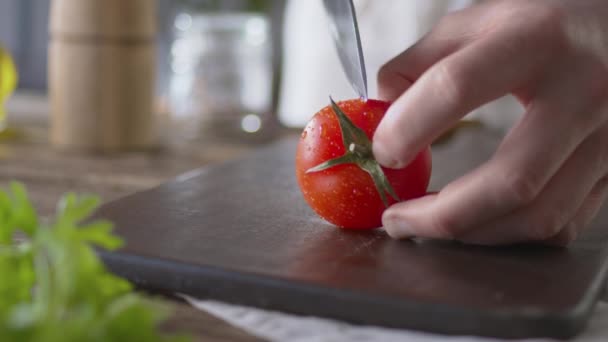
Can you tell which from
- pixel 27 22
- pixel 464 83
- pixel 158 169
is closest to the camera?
pixel 464 83

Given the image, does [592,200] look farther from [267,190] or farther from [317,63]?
[317,63]

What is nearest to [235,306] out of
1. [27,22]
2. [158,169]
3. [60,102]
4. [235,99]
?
[158,169]

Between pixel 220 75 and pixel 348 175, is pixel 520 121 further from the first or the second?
pixel 220 75

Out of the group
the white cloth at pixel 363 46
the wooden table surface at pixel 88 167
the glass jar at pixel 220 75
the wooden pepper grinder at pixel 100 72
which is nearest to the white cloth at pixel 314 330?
the wooden table surface at pixel 88 167

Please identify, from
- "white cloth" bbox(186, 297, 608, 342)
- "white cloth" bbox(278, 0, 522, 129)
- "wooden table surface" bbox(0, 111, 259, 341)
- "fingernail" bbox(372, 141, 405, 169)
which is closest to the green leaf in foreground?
"white cloth" bbox(186, 297, 608, 342)

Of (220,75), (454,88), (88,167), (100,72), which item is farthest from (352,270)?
(220,75)

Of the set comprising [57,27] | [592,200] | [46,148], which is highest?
[57,27]
